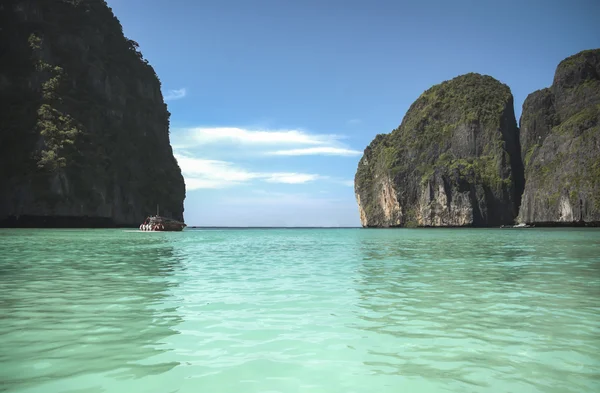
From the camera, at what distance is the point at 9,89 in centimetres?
8919

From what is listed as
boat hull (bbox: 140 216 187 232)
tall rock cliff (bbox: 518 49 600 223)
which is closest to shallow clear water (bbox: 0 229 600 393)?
boat hull (bbox: 140 216 187 232)

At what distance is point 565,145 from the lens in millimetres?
110375

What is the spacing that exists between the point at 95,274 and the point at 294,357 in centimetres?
1124

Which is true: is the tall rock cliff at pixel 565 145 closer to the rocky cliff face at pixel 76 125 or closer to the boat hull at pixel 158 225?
the boat hull at pixel 158 225

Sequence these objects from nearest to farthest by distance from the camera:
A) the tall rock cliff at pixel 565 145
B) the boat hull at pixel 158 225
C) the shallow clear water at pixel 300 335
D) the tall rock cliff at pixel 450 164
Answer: the shallow clear water at pixel 300 335 → the boat hull at pixel 158 225 → the tall rock cliff at pixel 565 145 → the tall rock cliff at pixel 450 164

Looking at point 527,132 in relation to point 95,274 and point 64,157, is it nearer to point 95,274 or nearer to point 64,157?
point 64,157

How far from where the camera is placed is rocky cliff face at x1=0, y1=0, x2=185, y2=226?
83.6m

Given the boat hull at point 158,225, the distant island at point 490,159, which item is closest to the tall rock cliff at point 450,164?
the distant island at point 490,159

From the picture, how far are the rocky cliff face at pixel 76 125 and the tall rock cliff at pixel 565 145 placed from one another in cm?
9142

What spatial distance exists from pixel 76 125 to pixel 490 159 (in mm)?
116787

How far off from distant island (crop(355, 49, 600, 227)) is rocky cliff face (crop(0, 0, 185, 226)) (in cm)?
7706

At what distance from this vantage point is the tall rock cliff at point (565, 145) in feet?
323

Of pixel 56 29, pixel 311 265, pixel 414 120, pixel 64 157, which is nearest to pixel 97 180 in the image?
pixel 64 157

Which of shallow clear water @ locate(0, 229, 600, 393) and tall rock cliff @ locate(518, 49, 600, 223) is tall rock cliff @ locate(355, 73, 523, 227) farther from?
shallow clear water @ locate(0, 229, 600, 393)
